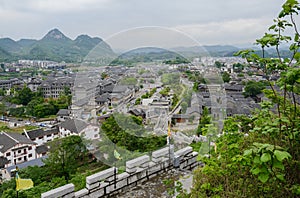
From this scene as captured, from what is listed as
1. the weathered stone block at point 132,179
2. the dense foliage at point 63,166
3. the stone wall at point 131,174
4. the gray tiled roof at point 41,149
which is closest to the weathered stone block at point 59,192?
the stone wall at point 131,174

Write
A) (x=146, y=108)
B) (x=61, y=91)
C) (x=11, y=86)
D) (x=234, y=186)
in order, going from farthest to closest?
1. (x=11, y=86)
2. (x=61, y=91)
3. (x=146, y=108)
4. (x=234, y=186)

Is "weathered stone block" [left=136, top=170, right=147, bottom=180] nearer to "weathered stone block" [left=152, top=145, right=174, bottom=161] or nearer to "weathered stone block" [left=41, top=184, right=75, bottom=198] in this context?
"weathered stone block" [left=152, top=145, right=174, bottom=161]

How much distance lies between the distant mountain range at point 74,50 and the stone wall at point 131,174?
3.38ft

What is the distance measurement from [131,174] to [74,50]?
4975 centimetres

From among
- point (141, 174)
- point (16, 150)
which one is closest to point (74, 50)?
point (16, 150)

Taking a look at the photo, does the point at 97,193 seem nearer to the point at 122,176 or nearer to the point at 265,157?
the point at 122,176

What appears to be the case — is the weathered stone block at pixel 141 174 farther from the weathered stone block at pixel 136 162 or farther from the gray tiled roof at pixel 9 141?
the gray tiled roof at pixel 9 141

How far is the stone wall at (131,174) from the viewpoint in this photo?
6.64ft

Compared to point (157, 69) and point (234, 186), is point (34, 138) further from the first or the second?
point (234, 186)

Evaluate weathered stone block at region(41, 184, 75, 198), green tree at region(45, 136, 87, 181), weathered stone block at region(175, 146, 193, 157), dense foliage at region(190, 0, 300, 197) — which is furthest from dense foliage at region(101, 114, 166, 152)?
green tree at region(45, 136, 87, 181)

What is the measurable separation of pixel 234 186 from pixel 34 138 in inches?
494

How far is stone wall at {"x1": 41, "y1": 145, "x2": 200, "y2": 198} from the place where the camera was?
2.03 meters

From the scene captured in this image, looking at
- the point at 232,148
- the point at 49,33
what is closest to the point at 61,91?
the point at 232,148

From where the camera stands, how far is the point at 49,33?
248ft
